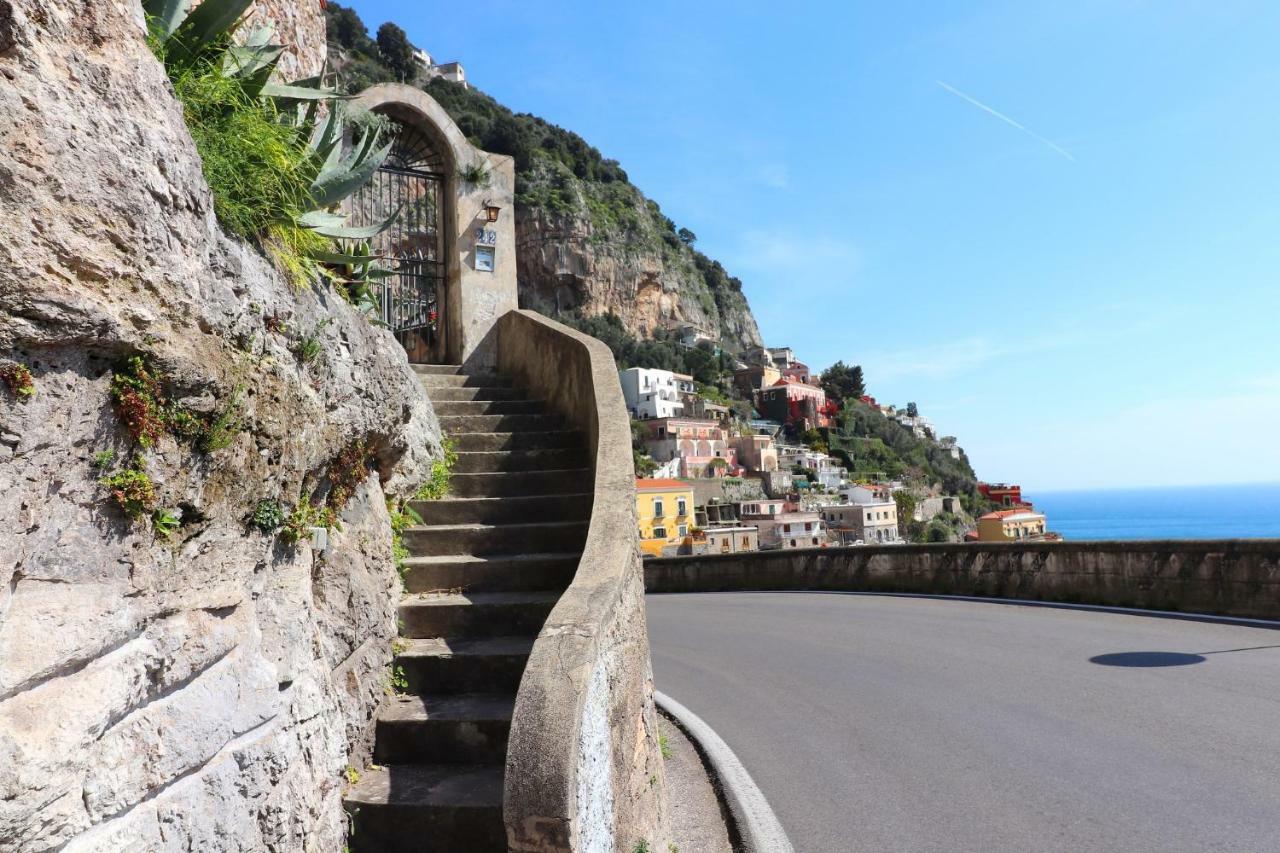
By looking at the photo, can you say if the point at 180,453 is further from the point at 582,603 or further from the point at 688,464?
the point at 688,464

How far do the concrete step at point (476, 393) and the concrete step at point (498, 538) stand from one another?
270cm

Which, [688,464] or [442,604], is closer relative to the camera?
[442,604]

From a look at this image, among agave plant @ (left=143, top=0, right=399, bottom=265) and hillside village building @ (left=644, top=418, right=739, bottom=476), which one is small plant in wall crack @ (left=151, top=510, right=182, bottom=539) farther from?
hillside village building @ (left=644, top=418, right=739, bottom=476)

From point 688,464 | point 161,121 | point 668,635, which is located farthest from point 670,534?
point 161,121

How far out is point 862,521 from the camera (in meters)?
73.4

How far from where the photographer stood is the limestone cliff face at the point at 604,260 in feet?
317

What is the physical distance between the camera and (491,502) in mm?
6246

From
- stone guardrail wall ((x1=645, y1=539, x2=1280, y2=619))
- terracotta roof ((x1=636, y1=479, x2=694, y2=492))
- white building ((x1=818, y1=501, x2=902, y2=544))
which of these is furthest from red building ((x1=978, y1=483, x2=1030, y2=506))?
stone guardrail wall ((x1=645, y1=539, x2=1280, y2=619))

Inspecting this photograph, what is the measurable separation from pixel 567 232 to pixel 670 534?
5107 centimetres

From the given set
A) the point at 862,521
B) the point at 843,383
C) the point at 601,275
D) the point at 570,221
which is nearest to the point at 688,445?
the point at 862,521

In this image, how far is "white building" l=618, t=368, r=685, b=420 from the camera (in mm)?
85031

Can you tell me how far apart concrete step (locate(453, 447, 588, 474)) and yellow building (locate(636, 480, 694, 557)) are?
4740 cm

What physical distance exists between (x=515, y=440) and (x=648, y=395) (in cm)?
7855

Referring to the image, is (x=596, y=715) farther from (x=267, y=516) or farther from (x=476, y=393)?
(x=476, y=393)
